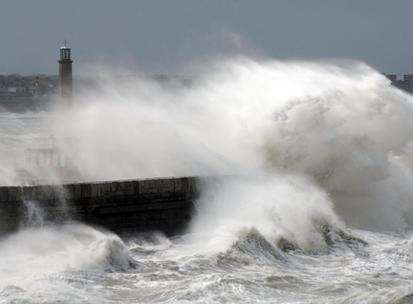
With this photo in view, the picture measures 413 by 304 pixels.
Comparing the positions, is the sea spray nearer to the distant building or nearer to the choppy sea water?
the choppy sea water

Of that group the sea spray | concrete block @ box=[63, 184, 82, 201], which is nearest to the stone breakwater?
concrete block @ box=[63, 184, 82, 201]

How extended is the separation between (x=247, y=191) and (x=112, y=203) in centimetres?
280

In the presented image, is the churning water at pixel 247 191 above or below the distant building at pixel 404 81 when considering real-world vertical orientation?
below

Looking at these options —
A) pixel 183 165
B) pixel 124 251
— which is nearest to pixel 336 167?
pixel 183 165

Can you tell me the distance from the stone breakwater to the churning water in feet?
0.67

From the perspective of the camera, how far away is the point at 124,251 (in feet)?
33.7

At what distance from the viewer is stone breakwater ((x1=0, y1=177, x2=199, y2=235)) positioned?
36.2 ft

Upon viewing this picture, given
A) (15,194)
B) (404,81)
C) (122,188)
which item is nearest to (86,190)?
(122,188)

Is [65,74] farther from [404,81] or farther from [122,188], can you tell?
[404,81]

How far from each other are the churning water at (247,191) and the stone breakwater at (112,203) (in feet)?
0.67

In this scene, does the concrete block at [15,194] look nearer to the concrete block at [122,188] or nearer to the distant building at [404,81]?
the concrete block at [122,188]

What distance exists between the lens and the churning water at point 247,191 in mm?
9164

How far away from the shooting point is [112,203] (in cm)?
1202

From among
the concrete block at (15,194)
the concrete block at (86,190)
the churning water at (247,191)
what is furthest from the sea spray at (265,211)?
the concrete block at (15,194)
